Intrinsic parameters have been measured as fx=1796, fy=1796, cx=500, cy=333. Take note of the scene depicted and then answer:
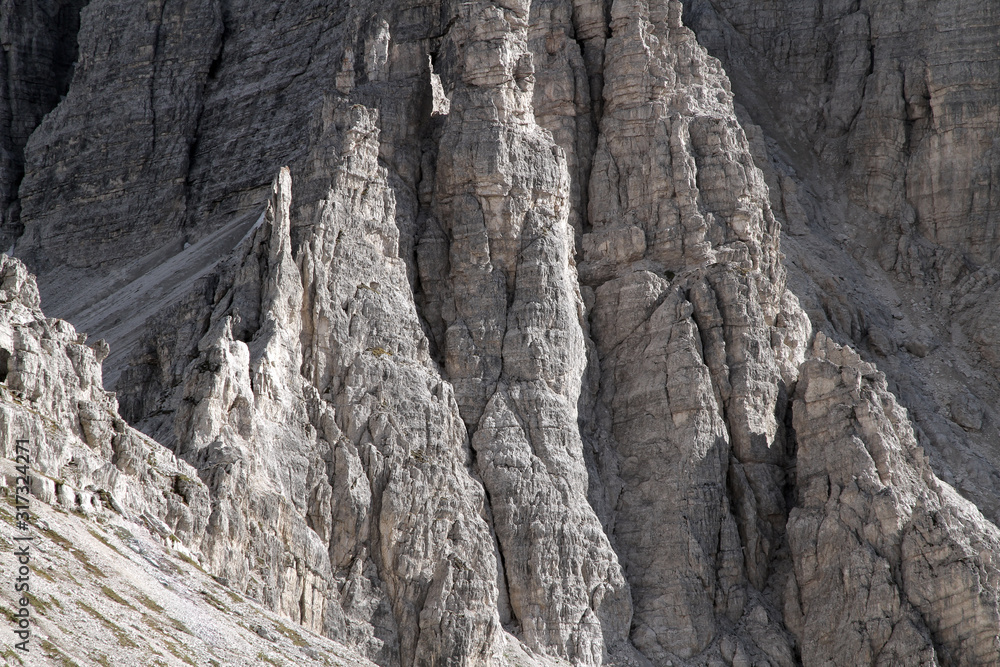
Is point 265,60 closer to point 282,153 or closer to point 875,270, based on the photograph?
point 282,153

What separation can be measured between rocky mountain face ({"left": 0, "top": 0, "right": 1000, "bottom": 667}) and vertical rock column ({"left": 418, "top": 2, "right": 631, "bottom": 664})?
0.54 feet

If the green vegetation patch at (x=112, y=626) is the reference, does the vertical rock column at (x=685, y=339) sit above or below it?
above

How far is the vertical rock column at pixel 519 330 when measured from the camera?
81.3 metres

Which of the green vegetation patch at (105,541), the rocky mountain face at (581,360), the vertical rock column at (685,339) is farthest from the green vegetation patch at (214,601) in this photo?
the vertical rock column at (685,339)

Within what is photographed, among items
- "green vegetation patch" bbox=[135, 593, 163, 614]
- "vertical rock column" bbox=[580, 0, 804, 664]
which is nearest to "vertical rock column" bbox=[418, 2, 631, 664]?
"vertical rock column" bbox=[580, 0, 804, 664]

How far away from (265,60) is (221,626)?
65.4 m

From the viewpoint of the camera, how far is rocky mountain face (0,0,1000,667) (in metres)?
75.8

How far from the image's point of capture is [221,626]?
61.7 metres

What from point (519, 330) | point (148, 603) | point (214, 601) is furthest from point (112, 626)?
point (519, 330)

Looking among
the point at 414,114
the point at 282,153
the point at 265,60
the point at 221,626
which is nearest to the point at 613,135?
the point at 414,114

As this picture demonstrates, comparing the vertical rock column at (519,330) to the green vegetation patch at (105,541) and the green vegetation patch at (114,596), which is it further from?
the green vegetation patch at (114,596)

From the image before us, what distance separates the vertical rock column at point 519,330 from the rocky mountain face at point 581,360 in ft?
0.54

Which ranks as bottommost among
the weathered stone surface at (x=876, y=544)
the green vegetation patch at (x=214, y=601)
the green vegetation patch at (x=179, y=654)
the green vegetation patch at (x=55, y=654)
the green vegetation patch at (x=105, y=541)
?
the green vegetation patch at (x=55, y=654)

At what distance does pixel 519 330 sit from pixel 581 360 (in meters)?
3.82
